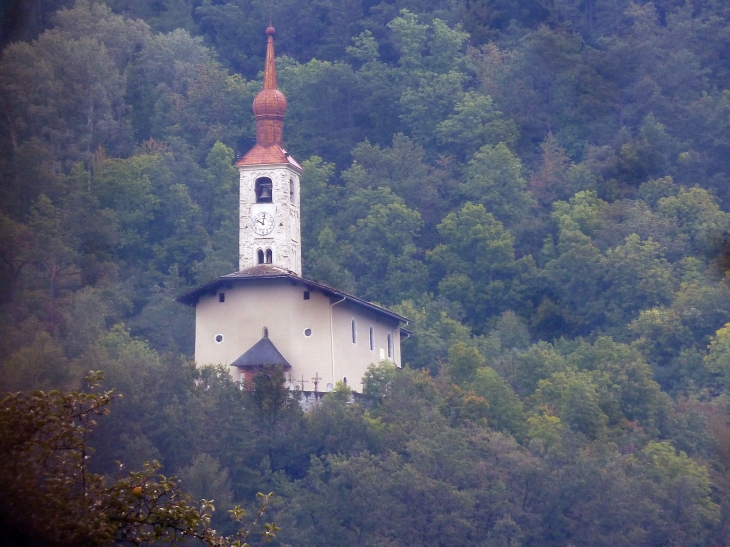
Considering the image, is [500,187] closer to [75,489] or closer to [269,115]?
[269,115]

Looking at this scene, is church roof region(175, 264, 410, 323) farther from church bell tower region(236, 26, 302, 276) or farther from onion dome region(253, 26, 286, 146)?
onion dome region(253, 26, 286, 146)

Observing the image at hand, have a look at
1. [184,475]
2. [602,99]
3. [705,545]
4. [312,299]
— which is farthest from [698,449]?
[602,99]

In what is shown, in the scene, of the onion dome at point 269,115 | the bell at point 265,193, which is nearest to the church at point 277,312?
the bell at point 265,193

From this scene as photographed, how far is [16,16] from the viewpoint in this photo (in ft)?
44.5

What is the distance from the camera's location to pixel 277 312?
4938 cm

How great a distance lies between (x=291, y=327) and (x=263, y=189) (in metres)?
5.85

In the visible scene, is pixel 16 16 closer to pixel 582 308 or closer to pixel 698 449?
pixel 698 449

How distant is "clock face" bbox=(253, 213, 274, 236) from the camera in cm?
5175

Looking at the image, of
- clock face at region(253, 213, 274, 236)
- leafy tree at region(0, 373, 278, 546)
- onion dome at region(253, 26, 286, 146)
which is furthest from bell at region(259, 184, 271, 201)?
leafy tree at region(0, 373, 278, 546)

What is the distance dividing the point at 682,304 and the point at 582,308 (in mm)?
6011

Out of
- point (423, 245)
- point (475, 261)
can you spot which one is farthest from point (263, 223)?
point (423, 245)

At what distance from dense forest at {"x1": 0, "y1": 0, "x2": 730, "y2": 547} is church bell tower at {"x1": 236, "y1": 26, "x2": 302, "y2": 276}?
452 centimetres

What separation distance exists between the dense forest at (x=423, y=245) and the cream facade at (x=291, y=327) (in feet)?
4.02

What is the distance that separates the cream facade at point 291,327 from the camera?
161ft
